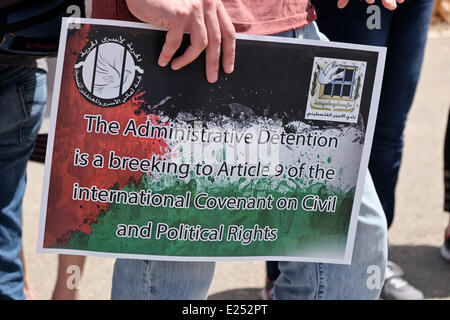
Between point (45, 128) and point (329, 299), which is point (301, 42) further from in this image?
point (45, 128)

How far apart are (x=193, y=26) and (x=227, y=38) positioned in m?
0.08

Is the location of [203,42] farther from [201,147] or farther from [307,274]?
[307,274]

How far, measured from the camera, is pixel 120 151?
1.45 metres

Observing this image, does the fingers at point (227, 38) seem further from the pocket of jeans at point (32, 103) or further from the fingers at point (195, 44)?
the pocket of jeans at point (32, 103)

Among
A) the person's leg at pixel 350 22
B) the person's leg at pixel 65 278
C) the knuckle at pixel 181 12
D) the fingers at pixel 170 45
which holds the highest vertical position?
the person's leg at pixel 350 22

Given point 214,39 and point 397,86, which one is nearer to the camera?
point 214,39

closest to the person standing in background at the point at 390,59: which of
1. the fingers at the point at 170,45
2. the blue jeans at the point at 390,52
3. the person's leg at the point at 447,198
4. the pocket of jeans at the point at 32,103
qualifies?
the blue jeans at the point at 390,52

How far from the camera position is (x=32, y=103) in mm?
1772

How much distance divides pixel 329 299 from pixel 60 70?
35.3 inches

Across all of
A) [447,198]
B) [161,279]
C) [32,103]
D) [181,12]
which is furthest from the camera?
[447,198]

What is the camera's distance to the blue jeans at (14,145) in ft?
5.62

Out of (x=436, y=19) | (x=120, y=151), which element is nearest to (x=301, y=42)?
(x=120, y=151)

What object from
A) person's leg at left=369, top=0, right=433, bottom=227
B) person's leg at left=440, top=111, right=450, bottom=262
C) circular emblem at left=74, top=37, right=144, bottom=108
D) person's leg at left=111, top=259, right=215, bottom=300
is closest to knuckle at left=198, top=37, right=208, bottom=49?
circular emblem at left=74, top=37, right=144, bottom=108

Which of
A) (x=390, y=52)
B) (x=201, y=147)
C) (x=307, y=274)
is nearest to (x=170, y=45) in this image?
(x=201, y=147)
